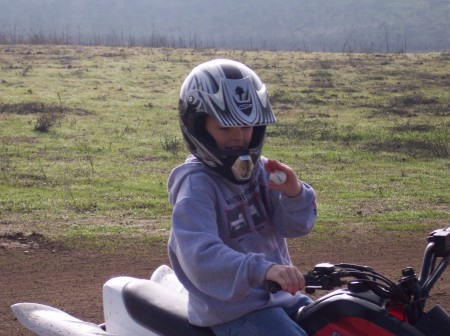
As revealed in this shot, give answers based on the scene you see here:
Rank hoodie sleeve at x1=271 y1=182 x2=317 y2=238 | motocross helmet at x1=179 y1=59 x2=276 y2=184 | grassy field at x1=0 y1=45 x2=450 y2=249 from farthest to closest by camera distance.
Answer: grassy field at x1=0 y1=45 x2=450 y2=249
hoodie sleeve at x1=271 y1=182 x2=317 y2=238
motocross helmet at x1=179 y1=59 x2=276 y2=184

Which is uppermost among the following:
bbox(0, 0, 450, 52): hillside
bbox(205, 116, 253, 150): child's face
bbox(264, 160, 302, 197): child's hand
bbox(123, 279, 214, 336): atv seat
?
bbox(205, 116, 253, 150): child's face

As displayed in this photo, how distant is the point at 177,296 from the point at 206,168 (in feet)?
1.77

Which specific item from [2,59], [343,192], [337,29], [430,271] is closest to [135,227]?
A: [343,192]

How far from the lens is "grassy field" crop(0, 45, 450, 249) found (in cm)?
923

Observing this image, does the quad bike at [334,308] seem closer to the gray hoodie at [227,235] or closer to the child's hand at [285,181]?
the gray hoodie at [227,235]

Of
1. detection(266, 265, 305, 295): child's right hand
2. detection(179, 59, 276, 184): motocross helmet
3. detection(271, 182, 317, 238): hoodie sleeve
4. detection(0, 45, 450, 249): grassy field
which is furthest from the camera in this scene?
detection(0, 45, 450, 249): grassy field

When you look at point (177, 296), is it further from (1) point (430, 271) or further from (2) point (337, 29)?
(2) point (337, 29)

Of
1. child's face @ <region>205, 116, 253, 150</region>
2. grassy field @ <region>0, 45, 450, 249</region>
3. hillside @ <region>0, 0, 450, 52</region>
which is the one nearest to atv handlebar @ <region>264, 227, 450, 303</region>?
child's face @ <region>205, 116, 253, 150</region>

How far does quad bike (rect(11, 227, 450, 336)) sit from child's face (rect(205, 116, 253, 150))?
1.89 feet

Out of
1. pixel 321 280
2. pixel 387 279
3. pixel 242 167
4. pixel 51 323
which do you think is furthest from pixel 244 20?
pixel 321 280

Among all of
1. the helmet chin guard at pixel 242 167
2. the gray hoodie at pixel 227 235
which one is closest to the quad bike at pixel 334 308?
the gray hoodie at pixel 227 235

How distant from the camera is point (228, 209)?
3.22 metres

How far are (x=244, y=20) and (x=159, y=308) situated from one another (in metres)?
88.8

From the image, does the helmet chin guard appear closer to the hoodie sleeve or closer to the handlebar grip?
the hoodie sleeve
